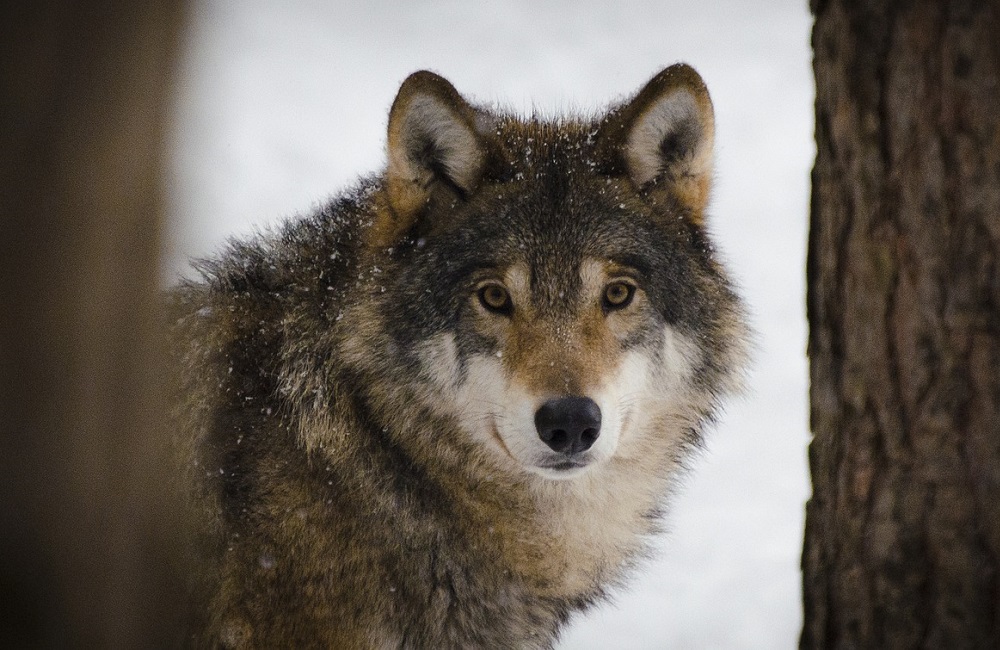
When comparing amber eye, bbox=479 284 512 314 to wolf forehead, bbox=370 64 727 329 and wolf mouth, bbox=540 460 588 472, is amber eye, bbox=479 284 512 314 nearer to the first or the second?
wolf forehead, bbox=370 64 727 329

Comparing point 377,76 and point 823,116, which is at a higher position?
point 377,76

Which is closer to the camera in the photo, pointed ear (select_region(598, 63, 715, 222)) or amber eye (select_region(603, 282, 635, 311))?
amber eye (select_region(603, 282, 635, 311))

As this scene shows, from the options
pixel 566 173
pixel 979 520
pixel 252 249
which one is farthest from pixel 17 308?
pixel 979 520

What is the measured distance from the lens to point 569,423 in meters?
2.83

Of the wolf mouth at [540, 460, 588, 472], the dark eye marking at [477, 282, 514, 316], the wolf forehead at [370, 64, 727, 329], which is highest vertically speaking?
the wolf forehead at [370, 64, 727, 329]

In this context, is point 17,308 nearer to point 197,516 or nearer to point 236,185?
point 197,516

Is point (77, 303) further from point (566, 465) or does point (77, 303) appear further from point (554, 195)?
point (554, 195)

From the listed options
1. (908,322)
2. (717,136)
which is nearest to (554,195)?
(908,322)

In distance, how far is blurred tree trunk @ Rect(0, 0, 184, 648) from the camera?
171 cm

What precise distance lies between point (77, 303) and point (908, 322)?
2037 millimetres

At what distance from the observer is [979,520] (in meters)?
2.32

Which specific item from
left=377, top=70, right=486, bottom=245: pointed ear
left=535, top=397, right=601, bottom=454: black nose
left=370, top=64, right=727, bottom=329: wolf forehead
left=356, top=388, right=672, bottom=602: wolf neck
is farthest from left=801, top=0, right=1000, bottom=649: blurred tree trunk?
left=377, top=70, right=486, bottom=245: pointed ear

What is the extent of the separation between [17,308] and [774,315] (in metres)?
6.25

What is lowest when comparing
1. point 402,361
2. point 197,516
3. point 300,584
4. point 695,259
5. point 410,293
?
point 300,584
